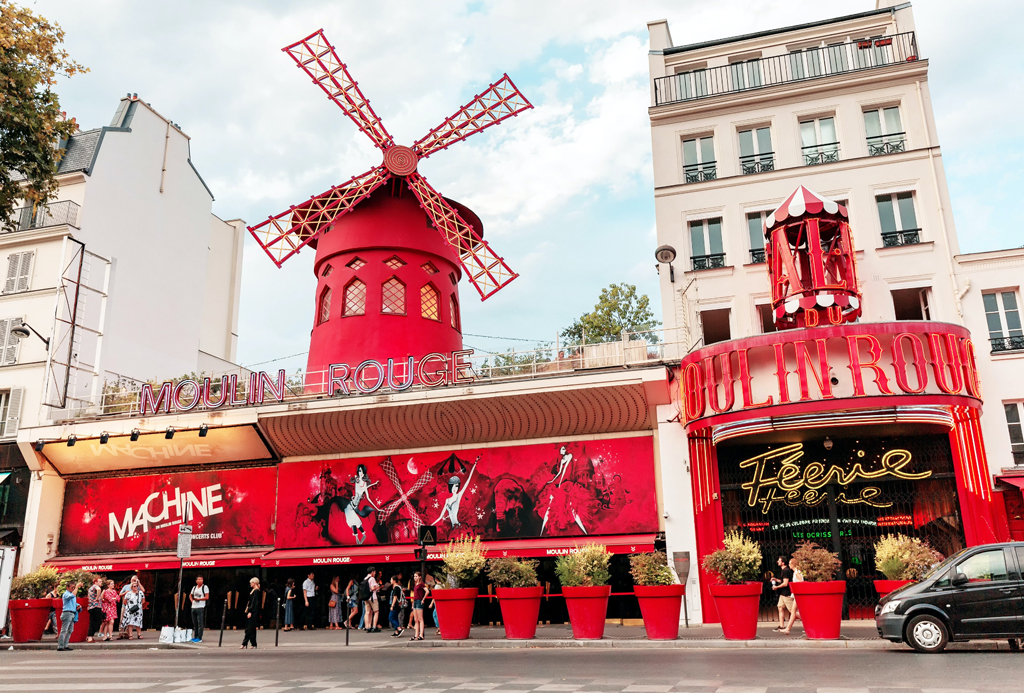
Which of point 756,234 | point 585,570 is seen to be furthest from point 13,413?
point 756,234

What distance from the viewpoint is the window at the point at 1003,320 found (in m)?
14.6

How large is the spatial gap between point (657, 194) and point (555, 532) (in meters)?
7.56

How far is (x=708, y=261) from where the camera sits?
1662cm

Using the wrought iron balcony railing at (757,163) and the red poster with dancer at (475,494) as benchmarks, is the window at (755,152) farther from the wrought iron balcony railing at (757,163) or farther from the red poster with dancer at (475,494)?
the red poster with dancer at (475,494)

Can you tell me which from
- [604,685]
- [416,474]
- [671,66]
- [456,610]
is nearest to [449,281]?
[416,474]

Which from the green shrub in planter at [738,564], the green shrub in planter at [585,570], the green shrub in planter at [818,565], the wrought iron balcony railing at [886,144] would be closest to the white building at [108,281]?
the green shrub in planter at [585,570]

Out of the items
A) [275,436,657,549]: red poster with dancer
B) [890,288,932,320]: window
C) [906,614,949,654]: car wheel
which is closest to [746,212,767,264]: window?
[890,288,932,320]: window

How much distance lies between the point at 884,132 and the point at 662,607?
11099 mm

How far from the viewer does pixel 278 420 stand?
17953 mm

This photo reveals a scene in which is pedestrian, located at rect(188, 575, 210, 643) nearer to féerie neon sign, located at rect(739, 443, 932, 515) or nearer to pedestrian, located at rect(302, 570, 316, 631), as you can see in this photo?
pedestrian, located at rect(302, 570, 316, 631)

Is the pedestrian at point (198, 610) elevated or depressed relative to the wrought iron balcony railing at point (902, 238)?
depressed

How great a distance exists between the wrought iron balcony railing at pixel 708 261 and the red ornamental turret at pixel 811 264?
1.82 meters

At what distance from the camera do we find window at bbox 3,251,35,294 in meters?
21.7

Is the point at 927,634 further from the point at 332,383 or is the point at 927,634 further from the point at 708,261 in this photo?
the point at 332,383
